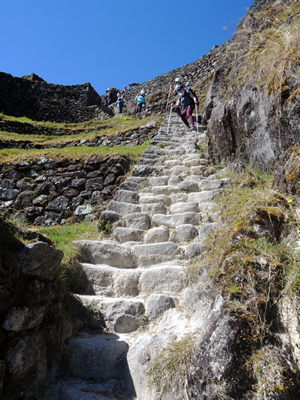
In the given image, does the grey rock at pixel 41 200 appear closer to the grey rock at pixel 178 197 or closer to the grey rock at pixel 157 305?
the grey rock at pixel 178 197

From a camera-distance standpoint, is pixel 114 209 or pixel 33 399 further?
pixel 114 209

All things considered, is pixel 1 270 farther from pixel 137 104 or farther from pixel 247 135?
pixel 137 104

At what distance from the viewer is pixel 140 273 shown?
3.03m

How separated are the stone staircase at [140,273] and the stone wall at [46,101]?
1178cm

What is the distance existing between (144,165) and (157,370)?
4.40 metres

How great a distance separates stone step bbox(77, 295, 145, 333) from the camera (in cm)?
251

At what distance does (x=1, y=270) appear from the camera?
1858mm

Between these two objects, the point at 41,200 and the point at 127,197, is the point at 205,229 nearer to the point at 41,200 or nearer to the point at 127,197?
the point at 127,197

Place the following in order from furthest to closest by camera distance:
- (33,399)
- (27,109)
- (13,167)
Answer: (27,109), (13,167), (33,399)

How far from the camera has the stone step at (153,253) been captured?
325cm

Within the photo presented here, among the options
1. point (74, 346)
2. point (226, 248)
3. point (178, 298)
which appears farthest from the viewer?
point (178, 298)

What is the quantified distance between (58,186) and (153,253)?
346 centimetres

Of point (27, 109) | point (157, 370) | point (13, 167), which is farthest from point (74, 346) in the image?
point (27, 109)

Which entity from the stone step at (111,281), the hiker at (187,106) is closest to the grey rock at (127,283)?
the stone step at (111,281)
